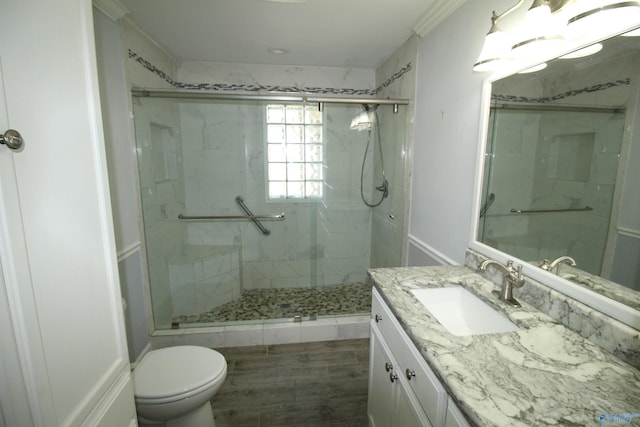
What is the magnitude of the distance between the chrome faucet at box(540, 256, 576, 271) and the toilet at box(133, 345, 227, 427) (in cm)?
154

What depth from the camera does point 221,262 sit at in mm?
2941

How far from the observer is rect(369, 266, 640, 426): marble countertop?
638 mm

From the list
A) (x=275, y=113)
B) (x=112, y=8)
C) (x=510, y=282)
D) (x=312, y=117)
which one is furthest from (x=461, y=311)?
(x=112, y=8)

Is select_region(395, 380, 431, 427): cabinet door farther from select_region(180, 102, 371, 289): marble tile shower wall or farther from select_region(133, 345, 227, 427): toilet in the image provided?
select_region(180, 102, 371, 289): marble tile shower wall

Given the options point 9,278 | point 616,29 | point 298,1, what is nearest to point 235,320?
point 9,278

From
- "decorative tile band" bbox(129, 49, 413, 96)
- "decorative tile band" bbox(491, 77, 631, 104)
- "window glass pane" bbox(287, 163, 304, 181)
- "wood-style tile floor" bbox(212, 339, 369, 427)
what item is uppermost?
"decorative tile band" bbox(129, 49, 413, 96)

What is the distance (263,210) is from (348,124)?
1296 mm

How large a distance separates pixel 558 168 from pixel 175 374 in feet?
6.32

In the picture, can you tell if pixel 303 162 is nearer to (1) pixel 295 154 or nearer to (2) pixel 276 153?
(1) pixel 295 154

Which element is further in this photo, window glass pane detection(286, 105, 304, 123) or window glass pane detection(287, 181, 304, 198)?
window glass pane detection(287, 181, 304, 198)

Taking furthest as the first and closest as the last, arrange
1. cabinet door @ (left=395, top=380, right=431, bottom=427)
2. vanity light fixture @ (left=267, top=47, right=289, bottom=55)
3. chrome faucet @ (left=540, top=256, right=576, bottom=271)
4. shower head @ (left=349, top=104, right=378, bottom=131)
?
1. shower head @ (left=349, top=104, right=378, bottom=131)
2. vanity light fixture @ (left=267, top=47, right=289, bottom=55)
3. chrome faucet @ (left=540, top=256, right=576, bottom=271)
4. cabinet door @ (left=395, top=380, right=431, bottom=427)

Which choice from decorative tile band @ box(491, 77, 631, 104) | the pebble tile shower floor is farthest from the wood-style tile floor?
decorative tile band @ box(491, 77, 631, 104)

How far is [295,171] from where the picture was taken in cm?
306

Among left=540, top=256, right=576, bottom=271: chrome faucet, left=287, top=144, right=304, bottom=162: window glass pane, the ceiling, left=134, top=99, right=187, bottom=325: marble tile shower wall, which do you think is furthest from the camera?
left=287, top=144, right=304, bottom=162: window glass pane
